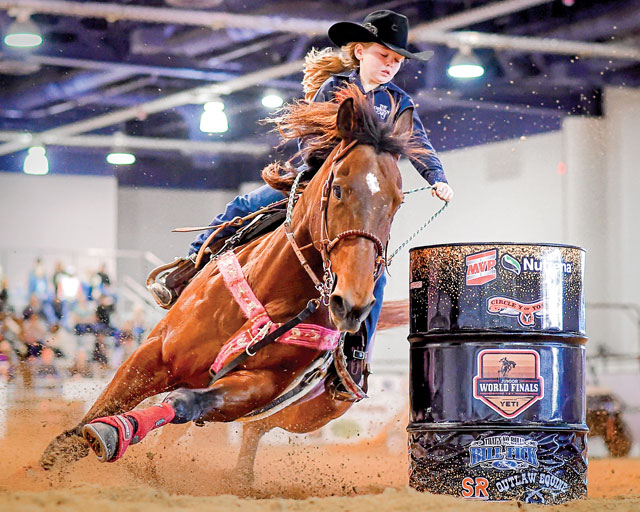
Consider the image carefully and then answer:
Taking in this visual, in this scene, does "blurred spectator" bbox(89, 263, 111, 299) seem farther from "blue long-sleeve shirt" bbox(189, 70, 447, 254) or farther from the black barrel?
the black barrel

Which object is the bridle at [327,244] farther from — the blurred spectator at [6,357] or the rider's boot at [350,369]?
the blurred spectator at [6,357]

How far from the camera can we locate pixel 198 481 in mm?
4062

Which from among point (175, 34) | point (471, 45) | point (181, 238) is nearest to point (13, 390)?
point (181, 238)

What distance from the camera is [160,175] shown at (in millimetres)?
8039

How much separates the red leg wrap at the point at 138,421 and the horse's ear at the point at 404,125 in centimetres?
125

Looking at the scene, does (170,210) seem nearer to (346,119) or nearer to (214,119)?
(214,119)

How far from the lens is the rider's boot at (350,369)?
3578mm

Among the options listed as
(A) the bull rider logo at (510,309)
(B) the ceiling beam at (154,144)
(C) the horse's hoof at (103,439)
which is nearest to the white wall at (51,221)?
(B) the ceiling beam at (154,144)

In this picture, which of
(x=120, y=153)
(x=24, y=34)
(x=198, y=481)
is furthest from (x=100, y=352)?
(x=198, y=481)

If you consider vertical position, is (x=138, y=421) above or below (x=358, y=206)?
below

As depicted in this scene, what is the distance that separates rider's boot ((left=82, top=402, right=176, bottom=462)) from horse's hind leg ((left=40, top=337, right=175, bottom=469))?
0.68 meters

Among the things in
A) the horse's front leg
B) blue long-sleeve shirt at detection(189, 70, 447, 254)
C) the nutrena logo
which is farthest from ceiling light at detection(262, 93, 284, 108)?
the horse's front leg

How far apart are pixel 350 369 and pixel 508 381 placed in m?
0.63

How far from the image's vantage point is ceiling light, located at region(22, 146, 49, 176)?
8.70 metres
